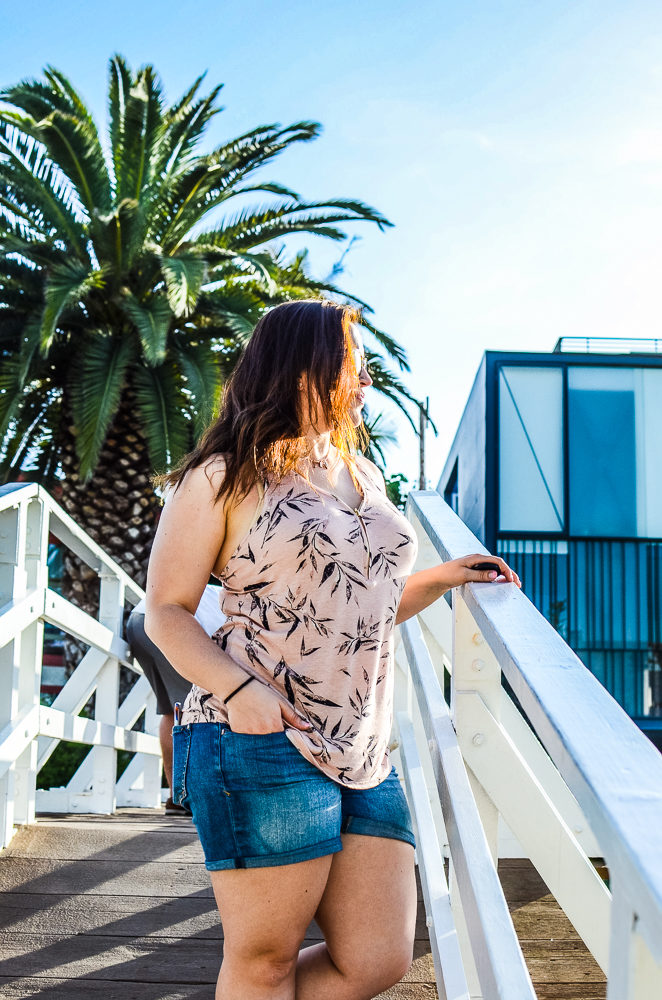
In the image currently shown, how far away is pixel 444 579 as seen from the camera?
1.86 meters

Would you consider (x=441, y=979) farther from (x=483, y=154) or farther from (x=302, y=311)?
(x=483, y=154)

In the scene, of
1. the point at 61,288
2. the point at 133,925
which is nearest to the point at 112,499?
the point at 61,288

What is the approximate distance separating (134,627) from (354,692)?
8.50 feet

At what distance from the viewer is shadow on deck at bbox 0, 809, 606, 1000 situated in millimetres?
2244

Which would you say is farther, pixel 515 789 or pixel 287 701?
pixel 515 789

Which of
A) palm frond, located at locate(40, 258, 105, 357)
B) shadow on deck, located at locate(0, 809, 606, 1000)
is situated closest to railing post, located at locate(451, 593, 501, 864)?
shadow on deck, located at locate(0, 809, 606, 1000)

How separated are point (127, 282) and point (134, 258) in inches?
12.9

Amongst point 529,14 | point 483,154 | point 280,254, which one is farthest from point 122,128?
point 483,154

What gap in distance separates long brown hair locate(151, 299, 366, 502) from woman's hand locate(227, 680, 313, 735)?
1.29 ft

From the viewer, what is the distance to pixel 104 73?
31.3 ft

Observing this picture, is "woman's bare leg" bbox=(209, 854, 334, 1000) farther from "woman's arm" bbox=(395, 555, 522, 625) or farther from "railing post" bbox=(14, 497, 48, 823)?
"railing post" bbox=(14, 497, 48, 823)

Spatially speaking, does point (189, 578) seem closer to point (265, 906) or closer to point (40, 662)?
point (265, 906)

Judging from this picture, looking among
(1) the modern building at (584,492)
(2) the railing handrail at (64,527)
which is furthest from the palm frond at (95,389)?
(1) the modern building at (584,492)

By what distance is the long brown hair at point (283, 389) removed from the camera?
1651mm
